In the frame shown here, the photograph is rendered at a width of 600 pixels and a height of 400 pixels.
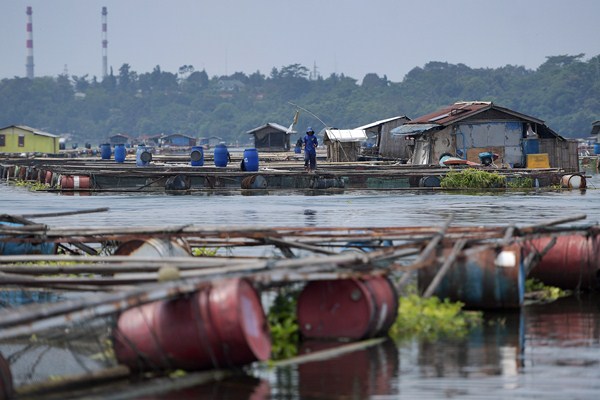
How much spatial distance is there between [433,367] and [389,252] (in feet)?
7.17

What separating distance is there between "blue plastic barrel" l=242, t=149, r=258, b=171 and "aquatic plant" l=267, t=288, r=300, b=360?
30468mm

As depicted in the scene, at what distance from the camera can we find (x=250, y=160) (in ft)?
139

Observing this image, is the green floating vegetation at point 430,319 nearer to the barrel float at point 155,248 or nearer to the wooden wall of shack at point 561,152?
the barrel float at point 155,248

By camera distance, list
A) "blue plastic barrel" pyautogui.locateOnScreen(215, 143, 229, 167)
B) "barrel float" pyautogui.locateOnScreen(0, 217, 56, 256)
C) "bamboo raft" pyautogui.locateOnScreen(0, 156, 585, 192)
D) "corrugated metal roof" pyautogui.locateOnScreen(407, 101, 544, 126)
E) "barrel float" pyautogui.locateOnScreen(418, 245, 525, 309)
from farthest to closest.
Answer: "corrugated metal roof" pyautogui.locateOnScreen(407, 101, 544, 126)
"blue plastic barrel" pyautogui.locateOnScreen(215, 143, 229, 167)
"bamboo raft" pyautogui.locateOnScreen(0, 156, 585, 192)
"barrel float" pyautogui.locateOnScreen(0, 217, 56, 256)
"barrel float" pyautogui.locateOnScreen(418, 245, 525, 309)

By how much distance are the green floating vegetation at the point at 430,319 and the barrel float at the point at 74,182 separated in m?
29.2

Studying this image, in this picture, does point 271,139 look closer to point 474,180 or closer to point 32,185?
point 32,185

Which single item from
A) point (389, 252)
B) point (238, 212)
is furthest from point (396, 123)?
point (389, 252)

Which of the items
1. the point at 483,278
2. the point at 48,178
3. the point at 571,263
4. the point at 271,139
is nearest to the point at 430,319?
the point at 483,278

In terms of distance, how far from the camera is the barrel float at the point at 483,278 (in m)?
12.7

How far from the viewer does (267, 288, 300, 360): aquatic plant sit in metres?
11.0

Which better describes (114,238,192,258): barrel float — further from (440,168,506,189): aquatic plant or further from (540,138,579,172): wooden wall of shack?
(540,138,579,172): wooden wall of shack

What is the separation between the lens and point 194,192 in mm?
40312

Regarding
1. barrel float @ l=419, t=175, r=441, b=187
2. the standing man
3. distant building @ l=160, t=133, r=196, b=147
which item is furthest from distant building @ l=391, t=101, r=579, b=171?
distant building @ l=160, t=133, r=196, b=147

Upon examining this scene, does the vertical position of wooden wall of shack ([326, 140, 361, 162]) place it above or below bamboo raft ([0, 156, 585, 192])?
above
